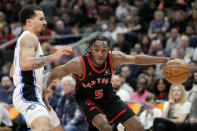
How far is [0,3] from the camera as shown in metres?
15.4

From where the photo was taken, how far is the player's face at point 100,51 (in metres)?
5.45

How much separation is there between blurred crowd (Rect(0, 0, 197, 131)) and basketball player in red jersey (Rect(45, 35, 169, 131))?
3.87ft

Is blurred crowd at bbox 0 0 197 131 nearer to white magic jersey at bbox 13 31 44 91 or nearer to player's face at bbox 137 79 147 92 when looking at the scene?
player's face at bbox 137 79 147 92

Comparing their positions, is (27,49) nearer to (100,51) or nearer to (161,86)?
(100,51)

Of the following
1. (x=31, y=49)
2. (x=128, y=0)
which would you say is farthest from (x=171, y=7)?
(x=31, y=49)

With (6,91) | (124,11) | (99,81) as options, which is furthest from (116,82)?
(124,11)

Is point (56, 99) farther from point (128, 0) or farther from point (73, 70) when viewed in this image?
point (128, 0)

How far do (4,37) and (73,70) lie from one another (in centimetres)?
817

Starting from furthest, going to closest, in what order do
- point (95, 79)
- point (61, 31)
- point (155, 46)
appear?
point (61, 31) → point (155, 46) → point (95, 79)

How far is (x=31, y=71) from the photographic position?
477cm

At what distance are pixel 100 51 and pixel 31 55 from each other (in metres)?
1.20

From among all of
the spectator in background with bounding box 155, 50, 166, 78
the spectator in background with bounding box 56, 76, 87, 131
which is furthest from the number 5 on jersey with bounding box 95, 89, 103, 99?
the spectator in background with bounding box 155, 50, 166, 78

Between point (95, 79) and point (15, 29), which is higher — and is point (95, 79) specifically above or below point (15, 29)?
above

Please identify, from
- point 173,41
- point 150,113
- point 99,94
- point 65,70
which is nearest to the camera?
point 65,70
